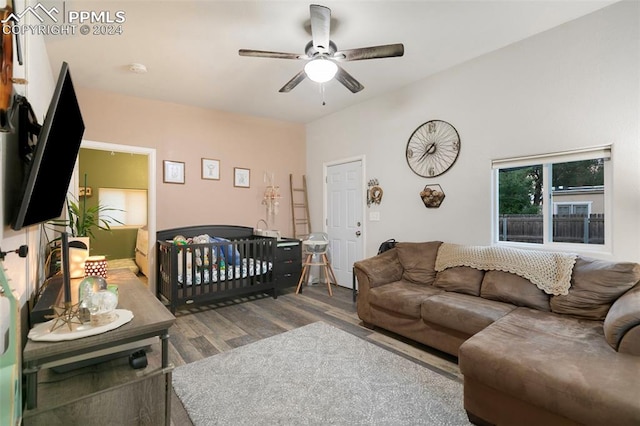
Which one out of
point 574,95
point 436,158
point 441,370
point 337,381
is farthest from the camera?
point 436,158

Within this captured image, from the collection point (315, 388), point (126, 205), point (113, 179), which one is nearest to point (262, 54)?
point (315, 388)

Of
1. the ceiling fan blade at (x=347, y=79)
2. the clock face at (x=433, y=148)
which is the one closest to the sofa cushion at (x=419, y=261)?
the clock face at (x=433, y=148)

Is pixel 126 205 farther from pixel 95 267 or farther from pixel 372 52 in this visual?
pixel 372 52

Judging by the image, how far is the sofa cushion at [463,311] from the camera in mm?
2158

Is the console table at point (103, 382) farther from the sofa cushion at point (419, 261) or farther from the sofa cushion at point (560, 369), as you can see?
the sofa cushion at point (419, 261)

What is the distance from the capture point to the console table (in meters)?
1.07

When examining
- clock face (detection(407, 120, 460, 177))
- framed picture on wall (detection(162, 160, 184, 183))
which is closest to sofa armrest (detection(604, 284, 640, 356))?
clock face (detection(407, 120, 460, 177))

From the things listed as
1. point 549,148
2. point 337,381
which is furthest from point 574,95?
point 337,381

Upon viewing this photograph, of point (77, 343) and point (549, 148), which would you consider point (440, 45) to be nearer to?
point (549, 148)

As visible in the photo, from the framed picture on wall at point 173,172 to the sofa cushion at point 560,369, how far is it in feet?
12.9

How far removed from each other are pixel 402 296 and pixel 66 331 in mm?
2320

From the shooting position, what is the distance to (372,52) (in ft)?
7.13

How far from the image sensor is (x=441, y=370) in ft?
7.24

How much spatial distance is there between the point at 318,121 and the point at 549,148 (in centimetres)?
336
